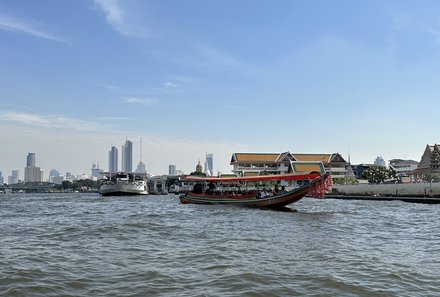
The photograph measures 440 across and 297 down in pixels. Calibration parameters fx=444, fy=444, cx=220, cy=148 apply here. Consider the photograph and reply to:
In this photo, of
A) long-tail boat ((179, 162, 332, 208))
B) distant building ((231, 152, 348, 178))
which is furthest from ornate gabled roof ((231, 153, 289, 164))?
long-tail boat ((179, 162, 332, 208))

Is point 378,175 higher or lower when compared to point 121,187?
higher

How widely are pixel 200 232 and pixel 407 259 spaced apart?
8.03m

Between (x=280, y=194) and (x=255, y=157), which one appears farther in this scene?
(x=255, y=157)

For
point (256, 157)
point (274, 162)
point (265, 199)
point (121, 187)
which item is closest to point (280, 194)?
point (265, 199)

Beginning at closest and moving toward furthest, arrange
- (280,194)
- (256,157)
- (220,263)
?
1. (220,263)
2. (280,194)
3. (256,157)

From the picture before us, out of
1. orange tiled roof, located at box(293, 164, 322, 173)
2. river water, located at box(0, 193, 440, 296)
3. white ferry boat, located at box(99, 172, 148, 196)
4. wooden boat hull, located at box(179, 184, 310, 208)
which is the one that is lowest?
river water, located at box(0, 193, 440, 296)

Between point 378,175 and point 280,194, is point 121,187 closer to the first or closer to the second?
point 378,175

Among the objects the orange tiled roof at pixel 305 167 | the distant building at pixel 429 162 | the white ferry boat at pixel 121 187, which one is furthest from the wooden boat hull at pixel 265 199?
the orange tiled roof at pixel 305 167

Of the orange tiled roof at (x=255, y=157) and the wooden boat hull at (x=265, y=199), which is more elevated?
the orange tiled roof at (x=255, y=157)

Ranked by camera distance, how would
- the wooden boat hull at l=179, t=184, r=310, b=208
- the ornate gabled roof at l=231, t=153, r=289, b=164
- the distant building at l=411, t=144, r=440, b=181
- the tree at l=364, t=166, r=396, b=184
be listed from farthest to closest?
1. the ornate gabled roof at l=231, t=153, r=289, b=164
2. the tree at l=364, t=166, r=396, b=184
3. the distant building at l=411, t=144, r=440, b=181
4. the wooden boat hull at l=179, t=184, r=310, b=208

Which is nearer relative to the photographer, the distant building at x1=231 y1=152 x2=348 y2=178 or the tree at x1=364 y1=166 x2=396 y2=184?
the tree at x1=364 y1=166 x2=396 y2=184

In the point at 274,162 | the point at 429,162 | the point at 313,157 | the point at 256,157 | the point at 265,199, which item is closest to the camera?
the point at 265,199

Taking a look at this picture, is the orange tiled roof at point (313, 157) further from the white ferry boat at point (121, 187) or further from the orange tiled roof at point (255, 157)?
the white ferry boat at point (121, 187)

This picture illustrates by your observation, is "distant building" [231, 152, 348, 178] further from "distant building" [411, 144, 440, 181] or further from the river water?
the river water
